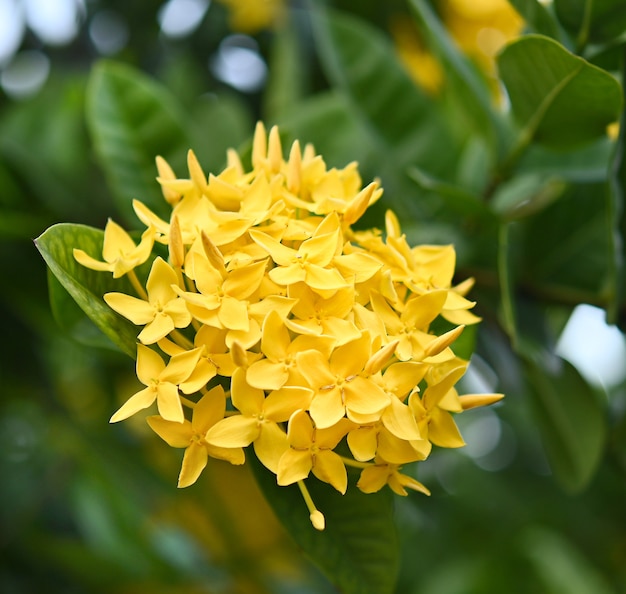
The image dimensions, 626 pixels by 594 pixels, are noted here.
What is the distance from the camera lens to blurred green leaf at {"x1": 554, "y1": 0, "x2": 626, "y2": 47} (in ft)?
2.36

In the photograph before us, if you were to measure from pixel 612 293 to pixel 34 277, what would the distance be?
28.8 inches

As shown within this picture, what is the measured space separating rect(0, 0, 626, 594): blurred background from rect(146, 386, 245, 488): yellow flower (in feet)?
1.88

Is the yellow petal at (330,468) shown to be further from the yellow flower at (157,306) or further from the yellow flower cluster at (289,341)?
the yellow flower at (157,306)

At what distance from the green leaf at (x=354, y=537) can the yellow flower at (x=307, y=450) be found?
0.09 meters

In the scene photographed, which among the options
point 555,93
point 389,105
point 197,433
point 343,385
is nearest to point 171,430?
point 197,433

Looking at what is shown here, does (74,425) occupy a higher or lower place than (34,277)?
lower

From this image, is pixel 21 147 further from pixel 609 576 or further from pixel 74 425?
pixel 609 576

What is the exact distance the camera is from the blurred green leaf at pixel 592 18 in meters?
0.72

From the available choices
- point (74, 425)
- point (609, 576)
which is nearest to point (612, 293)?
point (74, 425)

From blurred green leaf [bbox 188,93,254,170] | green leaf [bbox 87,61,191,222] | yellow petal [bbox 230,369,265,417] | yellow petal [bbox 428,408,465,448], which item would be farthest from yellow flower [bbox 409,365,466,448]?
blurred green leaf [bbox 188,93,254,170]

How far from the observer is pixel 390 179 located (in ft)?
3.09

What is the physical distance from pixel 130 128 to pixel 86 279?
0.34m

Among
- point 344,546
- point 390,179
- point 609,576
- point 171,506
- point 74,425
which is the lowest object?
point 609,576

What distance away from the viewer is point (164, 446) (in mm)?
1521
